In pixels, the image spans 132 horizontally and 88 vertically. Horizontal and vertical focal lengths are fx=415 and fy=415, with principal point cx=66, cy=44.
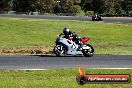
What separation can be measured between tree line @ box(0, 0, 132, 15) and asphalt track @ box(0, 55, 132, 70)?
95925 millimetres

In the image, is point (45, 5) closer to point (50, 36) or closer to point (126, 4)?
point (126, 4)

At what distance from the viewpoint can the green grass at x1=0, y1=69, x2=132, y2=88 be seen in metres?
12.3

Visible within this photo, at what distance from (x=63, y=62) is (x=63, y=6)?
10293 cm

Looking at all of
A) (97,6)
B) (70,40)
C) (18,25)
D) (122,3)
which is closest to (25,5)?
(97,6)

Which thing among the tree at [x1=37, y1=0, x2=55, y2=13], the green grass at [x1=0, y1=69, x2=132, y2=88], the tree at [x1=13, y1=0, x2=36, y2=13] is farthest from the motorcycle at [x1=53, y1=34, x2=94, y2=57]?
the tree at [x1=13, y1=0, x2=36, y2=13]

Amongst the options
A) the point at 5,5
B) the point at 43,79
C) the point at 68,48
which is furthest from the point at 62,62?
the point at 5,5

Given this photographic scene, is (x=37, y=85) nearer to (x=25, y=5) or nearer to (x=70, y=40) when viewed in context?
(x=70, y=40)

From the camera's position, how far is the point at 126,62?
18.8m

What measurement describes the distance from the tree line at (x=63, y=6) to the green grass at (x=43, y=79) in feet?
331

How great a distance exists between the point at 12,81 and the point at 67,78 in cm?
197

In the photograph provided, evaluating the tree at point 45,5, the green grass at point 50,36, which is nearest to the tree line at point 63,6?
the tree at point 45,5

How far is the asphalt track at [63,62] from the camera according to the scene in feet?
56.1

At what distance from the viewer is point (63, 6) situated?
397 ft

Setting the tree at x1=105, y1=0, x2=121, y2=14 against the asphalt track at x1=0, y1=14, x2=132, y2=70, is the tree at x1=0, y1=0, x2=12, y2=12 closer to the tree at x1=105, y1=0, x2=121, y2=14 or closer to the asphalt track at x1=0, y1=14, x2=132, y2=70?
the tree at x1=105, y1=0, x2=121, y2=14
